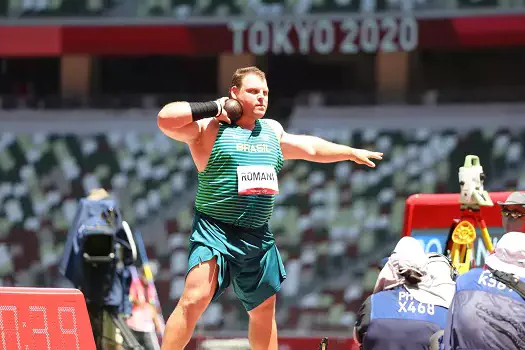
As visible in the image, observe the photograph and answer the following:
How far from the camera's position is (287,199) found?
524 inches

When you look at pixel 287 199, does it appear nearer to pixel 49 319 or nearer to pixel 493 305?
pixel 49 319

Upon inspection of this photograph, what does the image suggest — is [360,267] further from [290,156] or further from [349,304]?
[290,156]

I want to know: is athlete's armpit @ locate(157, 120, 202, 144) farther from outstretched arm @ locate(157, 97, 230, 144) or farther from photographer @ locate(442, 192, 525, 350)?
photographer @ locate(442, 192, 525, 350)

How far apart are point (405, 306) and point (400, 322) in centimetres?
9

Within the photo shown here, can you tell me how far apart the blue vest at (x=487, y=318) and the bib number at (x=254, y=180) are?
1.16m

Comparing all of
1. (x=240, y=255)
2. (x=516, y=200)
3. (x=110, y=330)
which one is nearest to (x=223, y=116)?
(x=240, y=255)

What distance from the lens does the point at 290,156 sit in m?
5.58

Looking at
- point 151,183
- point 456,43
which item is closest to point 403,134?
point 456,43

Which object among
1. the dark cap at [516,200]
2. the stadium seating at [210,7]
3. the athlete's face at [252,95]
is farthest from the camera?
the stadium seating at [210,7]

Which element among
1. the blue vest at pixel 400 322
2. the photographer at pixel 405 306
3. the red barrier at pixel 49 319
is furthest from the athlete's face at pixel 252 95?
the red barrier at pixel 49 319

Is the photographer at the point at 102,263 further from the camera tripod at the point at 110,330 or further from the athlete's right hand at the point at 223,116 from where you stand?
the athlete's right hand at the point at 223,116

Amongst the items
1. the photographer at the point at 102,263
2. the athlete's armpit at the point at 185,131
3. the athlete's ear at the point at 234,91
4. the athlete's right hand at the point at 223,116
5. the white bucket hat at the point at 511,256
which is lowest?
the photographer at the point at 102,263

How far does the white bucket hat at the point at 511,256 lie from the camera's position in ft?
14.5

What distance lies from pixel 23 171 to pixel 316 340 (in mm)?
4637
